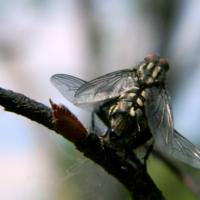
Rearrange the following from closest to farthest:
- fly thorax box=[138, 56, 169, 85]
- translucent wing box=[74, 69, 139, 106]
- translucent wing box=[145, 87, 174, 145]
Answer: translucent wing box=[145, 87, 174, 145], translucent wing box=[74, 69, 139, 106], fly thorax box=[138, 56, 169, 85]

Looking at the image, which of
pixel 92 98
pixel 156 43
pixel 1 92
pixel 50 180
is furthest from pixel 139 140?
pixel 156 43

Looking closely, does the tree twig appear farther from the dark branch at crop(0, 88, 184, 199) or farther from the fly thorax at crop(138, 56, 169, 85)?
the fly thorax at crop(138, 56, 169, 85)

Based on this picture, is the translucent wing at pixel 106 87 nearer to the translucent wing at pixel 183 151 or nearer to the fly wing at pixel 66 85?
the fly wing at pixel 66 85


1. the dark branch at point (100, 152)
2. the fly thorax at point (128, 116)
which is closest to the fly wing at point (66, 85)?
the fly thorax at point (128, 116)

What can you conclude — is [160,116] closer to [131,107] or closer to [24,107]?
[131,107]

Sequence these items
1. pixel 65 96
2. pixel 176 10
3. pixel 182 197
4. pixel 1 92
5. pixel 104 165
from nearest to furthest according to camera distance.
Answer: pixel 1 92, pixel 104 165, pixel 65 96, pixel 182 197, pixel 176 10

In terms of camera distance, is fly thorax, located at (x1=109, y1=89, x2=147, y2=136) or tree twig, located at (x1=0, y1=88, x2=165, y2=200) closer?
tree twig, located at (x1=0, y1=88, x2=165, y2=200)

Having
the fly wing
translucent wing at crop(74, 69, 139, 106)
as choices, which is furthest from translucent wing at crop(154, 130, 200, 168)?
the fly wing

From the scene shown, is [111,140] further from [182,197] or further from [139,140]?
[182,197]
